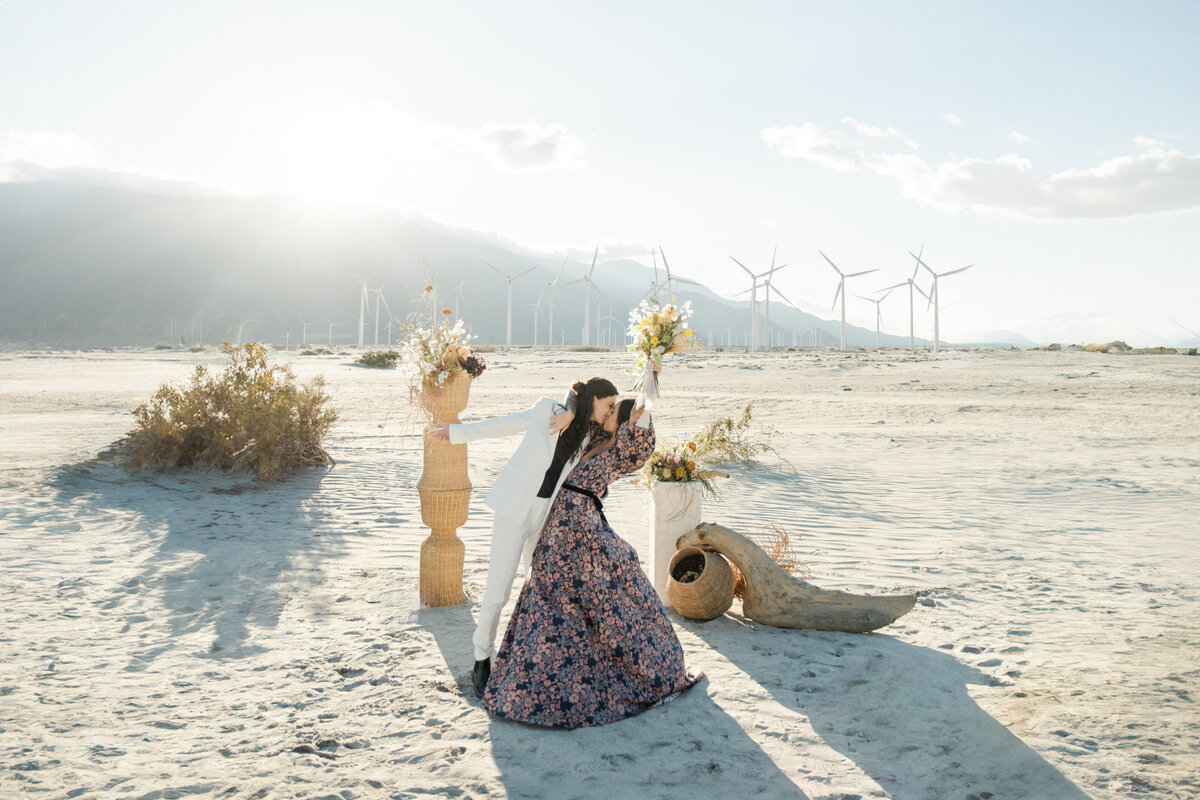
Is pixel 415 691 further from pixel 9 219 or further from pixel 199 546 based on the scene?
pixel 9 219

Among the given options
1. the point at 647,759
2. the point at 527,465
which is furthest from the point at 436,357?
the point at 647,759

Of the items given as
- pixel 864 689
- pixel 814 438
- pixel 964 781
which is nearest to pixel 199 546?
pixel 864 689

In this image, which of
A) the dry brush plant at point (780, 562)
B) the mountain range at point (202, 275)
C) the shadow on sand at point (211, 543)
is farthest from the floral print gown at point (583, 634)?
the mountain range at point (202, 275)

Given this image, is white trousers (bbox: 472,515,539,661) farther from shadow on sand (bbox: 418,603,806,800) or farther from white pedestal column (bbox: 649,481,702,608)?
white pedestal column (bbox: 649,481,702,608)

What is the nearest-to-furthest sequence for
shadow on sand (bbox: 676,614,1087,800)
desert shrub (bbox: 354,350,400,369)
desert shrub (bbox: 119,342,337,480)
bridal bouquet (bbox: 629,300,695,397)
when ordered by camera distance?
shadow on sand (bbox: 676,614,1087,800), bridal bouquet (bbox: 629,300,695,397), desert shrub (bbox: 119,342,337,480), desert shrub (bbox: 354,350,400,369)

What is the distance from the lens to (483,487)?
11.5 m

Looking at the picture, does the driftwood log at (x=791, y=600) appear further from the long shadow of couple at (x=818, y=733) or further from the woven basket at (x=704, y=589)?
the long shadow of couple at (x=818, y=733)

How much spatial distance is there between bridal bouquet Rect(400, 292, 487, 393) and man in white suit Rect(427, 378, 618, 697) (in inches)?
44.4

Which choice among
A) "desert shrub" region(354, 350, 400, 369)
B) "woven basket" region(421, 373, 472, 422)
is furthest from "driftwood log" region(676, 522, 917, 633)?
"desert shrub" region(354, 350, 400, 369)

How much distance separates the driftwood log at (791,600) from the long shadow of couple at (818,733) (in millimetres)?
331

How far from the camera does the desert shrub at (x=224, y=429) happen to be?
11.5m

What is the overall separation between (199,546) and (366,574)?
2.14 metres

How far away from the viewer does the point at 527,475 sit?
182 inches

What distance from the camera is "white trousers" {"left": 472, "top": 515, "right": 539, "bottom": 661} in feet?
15.3
